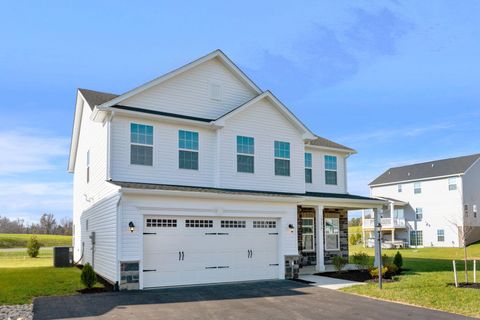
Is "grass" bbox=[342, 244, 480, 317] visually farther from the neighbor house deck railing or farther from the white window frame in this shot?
the neighbor house deck railing

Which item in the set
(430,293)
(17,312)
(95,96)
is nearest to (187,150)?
(95,96)

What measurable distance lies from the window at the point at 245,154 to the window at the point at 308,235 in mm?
5228

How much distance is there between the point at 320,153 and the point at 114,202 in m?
11.6

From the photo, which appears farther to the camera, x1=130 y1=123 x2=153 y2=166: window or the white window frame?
the white window frame

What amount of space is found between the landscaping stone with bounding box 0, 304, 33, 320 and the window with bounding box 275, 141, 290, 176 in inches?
430

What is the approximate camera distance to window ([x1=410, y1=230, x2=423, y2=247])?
1786 inches

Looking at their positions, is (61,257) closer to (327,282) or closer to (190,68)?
(190,68)

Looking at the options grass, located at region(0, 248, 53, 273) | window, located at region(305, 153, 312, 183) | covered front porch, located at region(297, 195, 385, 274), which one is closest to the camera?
covered front porch, located at region(297, 195, 385, 274)

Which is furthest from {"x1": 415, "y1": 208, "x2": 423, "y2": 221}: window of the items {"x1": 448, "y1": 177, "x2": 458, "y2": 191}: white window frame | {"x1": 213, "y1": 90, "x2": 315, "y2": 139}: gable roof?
{"x1": 213, "y1": 90, "x2": 315, "y2": 139}: gable roof

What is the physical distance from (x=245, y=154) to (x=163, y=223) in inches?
193

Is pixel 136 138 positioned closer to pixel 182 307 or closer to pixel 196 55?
pixel 196 55

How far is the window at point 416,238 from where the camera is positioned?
149 feet

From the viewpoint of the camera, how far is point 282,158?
746 inches

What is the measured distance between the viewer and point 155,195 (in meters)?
14.4
